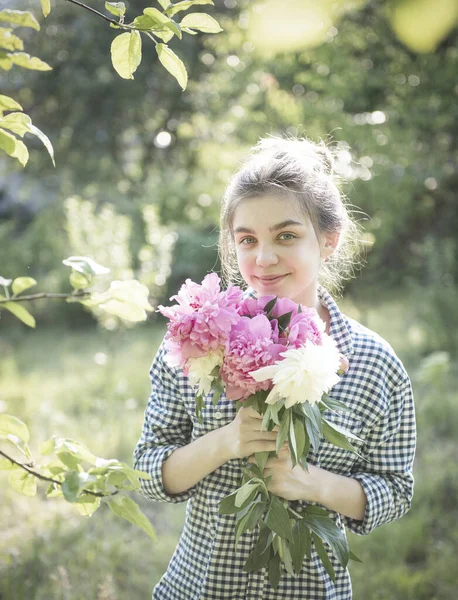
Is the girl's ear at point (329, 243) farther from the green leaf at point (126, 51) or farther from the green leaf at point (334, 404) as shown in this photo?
the green leaf at point (126, 51)

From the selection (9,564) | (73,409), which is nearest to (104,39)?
(73,409)

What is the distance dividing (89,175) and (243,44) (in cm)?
566

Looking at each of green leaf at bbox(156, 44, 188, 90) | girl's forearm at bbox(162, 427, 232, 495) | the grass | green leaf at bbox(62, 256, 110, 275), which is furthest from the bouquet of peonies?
the grass

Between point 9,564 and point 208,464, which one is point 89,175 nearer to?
point 9,564

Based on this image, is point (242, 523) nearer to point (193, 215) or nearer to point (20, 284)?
point (20, 284)

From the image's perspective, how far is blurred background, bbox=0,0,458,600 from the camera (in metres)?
3.51

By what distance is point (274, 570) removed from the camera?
152 centimetres

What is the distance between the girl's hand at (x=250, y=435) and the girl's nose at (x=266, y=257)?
0.36 metres

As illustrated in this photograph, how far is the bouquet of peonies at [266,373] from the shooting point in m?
1.32

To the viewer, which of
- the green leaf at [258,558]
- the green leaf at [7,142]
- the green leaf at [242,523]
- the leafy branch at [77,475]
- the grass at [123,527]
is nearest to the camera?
the green leaf at [7,142]

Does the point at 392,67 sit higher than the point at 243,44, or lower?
lower

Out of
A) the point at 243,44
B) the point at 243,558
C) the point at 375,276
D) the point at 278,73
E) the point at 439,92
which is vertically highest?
the point at 243,44

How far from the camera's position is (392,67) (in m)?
6.07

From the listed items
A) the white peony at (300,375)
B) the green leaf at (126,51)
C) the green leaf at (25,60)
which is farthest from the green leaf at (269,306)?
the green leaf at (25,60)
